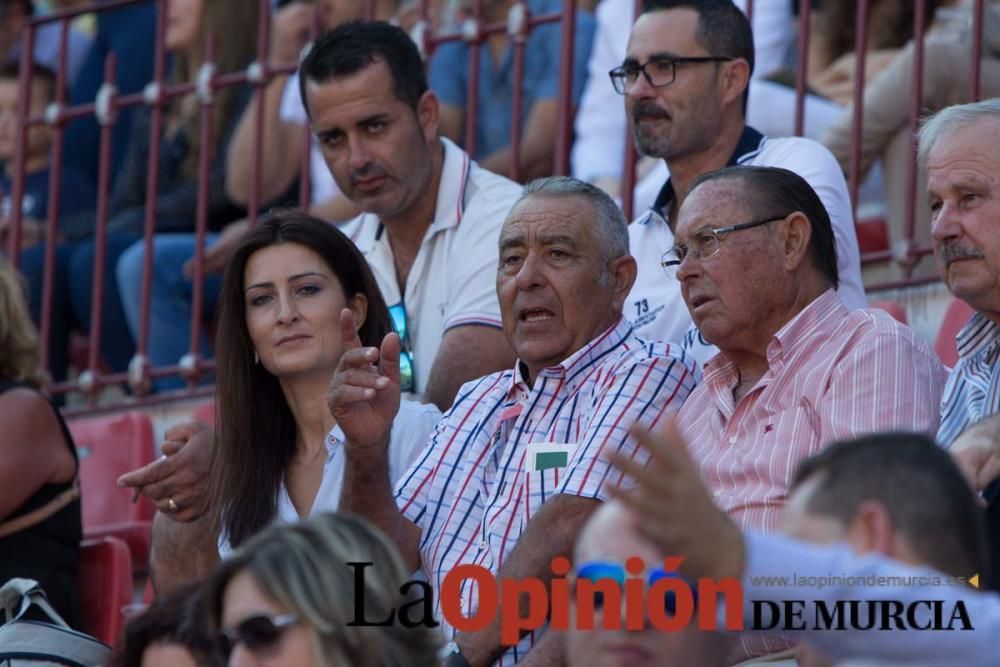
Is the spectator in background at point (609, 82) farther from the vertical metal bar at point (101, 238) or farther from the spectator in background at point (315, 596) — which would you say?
the spectator in background at point (315, 596)

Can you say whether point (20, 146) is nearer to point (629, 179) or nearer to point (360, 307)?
point (629, 179)

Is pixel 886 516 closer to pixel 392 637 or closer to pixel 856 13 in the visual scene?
pixel 392 637

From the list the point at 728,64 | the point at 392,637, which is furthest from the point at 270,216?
the point at 392,637

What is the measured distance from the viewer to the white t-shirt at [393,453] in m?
4.48

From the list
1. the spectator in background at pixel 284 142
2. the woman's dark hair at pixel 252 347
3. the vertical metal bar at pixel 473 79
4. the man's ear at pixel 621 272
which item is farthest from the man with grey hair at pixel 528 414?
the spectator in background at pixel 284 142

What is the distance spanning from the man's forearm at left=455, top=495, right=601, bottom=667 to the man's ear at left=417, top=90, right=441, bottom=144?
176 cm

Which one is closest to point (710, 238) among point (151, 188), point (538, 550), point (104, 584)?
point (538, 550)

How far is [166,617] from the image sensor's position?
133 inches

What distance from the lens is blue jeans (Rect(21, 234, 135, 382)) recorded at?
23.8 feet

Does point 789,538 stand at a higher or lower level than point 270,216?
lower

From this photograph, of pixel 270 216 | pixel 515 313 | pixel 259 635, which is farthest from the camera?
pixel 270 216

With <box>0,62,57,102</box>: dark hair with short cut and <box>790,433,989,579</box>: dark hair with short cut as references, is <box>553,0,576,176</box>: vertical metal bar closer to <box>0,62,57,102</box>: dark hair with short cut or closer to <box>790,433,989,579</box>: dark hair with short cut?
<box>0,62,57,102</box>: dark hair with short cut

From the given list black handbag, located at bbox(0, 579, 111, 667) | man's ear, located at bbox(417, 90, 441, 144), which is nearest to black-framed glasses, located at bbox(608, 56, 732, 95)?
man's ear, located at bbox(417, 90, 441, 144)

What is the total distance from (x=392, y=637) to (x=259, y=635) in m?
0.19
